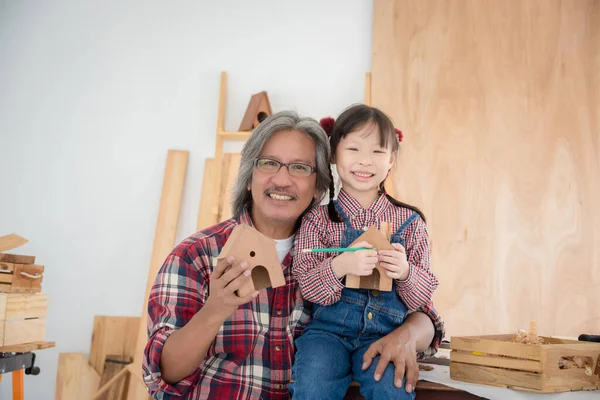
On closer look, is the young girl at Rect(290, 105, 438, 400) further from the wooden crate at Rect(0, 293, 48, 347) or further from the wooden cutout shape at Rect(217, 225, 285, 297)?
the wooden crate at Rect(0, 293, 48, 347)

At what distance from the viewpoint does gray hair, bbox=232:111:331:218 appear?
2008 mm

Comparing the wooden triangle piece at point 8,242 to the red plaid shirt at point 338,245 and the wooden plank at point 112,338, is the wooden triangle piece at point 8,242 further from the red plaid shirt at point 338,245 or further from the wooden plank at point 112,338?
the red plaid shirt at point 338,245

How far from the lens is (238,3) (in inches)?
158

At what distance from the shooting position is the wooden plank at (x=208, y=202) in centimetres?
364

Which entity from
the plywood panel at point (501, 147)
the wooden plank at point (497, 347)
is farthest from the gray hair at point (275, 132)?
the plywood panel at point (501, 147)

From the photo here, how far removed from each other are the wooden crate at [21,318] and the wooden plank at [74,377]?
0.86m

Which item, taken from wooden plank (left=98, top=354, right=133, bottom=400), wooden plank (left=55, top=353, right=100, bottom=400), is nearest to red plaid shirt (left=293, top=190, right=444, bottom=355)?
wooden plank (left=98, top=354, right=133, bottom=400)

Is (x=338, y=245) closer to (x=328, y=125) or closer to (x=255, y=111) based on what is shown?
(x=328, y=125)

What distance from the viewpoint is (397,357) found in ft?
5.20

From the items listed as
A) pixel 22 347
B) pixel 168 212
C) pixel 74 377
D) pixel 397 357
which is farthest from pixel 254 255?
pixel 74 377

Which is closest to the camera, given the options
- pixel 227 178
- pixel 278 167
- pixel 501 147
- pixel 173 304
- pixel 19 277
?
pixel 173 304

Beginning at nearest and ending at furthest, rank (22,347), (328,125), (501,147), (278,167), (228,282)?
(228,282)
(278,167)
(328,125)
(22,347)
(501,147)

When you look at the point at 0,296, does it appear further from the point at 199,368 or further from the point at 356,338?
the point at 356,338

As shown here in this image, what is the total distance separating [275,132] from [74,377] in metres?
2.60
